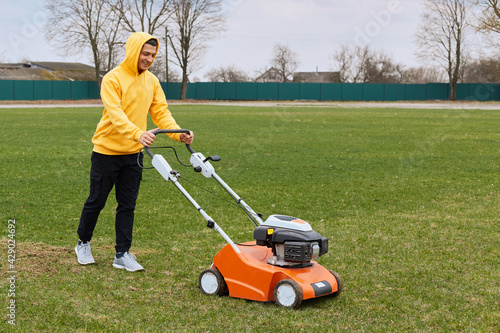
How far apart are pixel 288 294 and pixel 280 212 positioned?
11.5 ft

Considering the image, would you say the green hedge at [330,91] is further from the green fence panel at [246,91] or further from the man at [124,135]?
the man at [124,135]

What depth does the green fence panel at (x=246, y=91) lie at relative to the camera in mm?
60156

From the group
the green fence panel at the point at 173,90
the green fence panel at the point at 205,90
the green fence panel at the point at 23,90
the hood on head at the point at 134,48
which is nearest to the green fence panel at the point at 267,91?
the green fence panel at the point at 205,90

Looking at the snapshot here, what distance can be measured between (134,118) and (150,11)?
53.4 metres

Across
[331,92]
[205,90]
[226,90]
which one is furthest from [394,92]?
[205,90]

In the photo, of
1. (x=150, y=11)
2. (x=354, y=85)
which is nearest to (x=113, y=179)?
(x=150, y=11)

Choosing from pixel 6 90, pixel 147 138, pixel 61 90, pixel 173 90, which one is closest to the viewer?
pixel 147 138

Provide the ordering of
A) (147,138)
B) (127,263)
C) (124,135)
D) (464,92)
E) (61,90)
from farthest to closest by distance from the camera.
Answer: (464,92) < (61,90) < (127,263) < (124,135) < (147,138)

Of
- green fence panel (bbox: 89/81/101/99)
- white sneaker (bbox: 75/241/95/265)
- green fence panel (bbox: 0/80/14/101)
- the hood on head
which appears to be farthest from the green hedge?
the hood on head

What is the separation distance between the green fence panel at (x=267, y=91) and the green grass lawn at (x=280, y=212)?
47.1 m

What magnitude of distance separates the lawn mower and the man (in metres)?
0.77

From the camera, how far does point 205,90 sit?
197 feet

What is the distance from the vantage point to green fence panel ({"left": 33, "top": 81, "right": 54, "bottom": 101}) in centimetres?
5271

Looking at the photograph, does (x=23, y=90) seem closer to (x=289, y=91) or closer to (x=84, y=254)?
(x=289, y=91)
